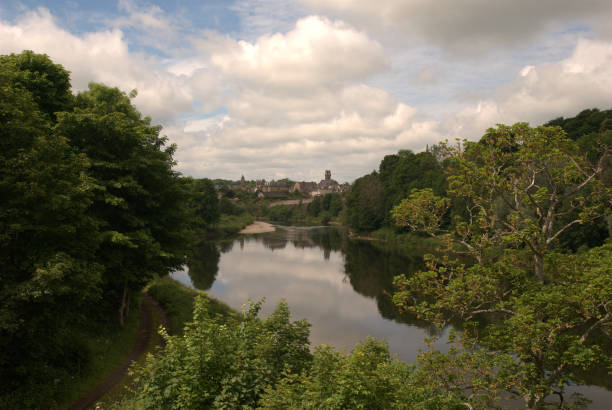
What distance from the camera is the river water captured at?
22.9 meters

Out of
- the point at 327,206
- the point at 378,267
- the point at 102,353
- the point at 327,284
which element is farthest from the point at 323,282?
the point at 327,206

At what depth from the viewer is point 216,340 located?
8859 millimetres

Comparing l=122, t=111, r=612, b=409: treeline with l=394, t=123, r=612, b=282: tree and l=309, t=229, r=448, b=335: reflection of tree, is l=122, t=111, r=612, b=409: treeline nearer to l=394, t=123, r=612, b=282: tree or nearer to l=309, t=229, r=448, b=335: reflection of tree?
l=394, t=123, r=612, b=282: tree

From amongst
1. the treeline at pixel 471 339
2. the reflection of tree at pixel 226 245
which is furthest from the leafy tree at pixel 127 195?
the reflection of tree at pixel 226 245

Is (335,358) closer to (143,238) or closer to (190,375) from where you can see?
(190,375)

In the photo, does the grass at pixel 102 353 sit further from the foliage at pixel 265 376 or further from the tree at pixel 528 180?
the tree at pixel 528 180

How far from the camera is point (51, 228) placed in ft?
34.3

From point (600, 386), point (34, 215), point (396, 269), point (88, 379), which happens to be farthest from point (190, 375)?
point (396, 269)

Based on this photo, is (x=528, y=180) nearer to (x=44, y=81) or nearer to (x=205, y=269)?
(x=44, y=81)

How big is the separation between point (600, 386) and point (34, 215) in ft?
74.5

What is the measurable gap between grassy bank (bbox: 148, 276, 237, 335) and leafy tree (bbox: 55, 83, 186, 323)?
2.88 meters

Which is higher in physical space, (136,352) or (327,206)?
(327,206)

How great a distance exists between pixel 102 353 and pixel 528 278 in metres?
15.1

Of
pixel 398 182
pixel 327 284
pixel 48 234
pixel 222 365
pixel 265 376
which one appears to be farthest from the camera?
pixel 398 182
